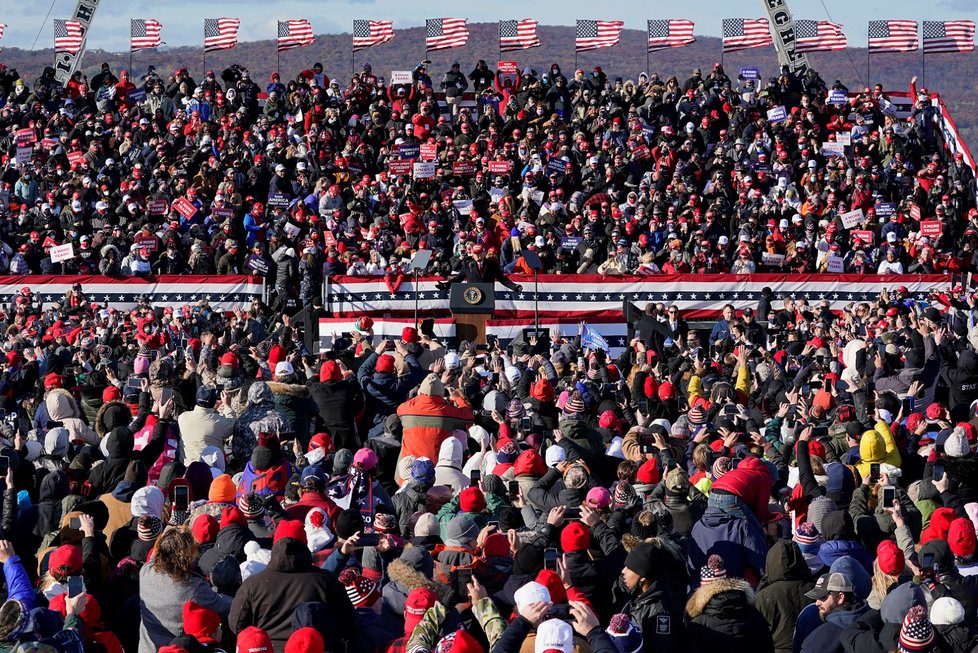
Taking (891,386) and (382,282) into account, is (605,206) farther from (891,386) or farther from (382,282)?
(891,386)

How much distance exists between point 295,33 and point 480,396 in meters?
26.2

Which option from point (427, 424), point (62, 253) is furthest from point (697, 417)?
point (62, 253)

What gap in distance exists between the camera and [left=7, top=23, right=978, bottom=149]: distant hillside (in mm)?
144750

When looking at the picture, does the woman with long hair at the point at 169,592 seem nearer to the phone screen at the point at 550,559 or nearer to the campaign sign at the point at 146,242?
the phone screen at the point at 550,559

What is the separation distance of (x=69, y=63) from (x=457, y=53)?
11003cm

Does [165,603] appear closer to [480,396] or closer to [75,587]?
[75,587]

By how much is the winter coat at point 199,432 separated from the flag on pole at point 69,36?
28.1 metres

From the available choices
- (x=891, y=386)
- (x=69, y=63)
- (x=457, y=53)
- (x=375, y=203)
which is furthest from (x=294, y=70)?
(x=891, y=386)

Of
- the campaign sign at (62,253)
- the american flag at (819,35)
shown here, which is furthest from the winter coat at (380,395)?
the american flag at (819,35)

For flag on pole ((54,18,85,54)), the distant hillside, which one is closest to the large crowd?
flag on pole ((54,18,85,54))

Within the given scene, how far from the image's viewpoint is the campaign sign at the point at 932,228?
27.4 meters

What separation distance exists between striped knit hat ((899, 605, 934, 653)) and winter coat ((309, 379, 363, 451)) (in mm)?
8450

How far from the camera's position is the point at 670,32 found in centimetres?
4088

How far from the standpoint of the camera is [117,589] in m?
9.08
